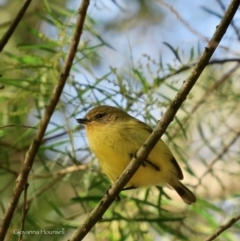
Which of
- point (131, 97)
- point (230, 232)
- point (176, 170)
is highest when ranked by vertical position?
point (131, 97)

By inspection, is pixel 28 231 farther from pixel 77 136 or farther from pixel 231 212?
pixel 231 212

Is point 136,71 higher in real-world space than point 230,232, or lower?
higher

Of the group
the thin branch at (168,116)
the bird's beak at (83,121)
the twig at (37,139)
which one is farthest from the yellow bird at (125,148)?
the thin branch at (168,116)

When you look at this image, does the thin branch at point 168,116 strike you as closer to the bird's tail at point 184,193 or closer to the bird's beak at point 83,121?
the bird's beak at point 83,121

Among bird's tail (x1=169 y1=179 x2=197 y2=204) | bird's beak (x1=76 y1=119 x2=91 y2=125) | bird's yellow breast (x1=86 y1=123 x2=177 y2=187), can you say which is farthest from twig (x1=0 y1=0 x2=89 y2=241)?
bird's tail (x1=169 y1=179 x2=197 y2=204)

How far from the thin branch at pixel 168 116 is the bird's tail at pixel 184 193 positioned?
46.5 inches

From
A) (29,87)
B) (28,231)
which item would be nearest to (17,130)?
(29,87)

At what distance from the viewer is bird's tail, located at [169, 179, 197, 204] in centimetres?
354

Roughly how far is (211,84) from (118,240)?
4.36 feet

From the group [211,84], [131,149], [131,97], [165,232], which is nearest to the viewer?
[131,149]

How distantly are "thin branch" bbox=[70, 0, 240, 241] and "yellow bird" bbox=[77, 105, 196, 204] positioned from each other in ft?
2.38

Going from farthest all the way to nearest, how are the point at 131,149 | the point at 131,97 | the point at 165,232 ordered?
the point at 165,232 → the point at 131,97 → the point at 131,149

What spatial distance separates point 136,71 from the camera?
3.25 meters

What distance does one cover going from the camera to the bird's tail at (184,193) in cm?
354
